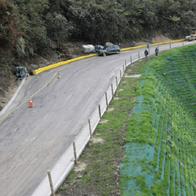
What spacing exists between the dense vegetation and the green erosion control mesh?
36.4 ft

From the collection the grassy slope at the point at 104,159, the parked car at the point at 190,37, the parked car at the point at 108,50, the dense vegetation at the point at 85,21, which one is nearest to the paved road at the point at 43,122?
the grassy slope at the point at 104,159

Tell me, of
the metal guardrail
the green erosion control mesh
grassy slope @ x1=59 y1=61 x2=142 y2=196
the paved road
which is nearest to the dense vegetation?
the paved road

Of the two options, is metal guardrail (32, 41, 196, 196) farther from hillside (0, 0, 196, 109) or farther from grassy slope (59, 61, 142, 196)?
hillside (0, 0, 196, 109)

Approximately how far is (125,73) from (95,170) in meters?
19.0

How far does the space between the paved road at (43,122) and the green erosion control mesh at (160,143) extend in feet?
10.5

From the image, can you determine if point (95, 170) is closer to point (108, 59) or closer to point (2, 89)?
point (2, 89)

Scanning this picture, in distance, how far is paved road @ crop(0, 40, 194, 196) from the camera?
1444cm

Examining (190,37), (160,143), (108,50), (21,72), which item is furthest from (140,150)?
(190,37)

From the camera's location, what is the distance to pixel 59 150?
16375 millimetres

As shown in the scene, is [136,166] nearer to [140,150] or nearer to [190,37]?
[140,150]

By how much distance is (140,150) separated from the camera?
51.1 ft

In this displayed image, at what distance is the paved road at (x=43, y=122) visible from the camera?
14438 mm

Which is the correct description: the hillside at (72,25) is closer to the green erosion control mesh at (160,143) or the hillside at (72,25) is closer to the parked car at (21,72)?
the parked car at (21,72)

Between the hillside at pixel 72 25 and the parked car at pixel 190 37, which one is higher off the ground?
the hillside at pixel 72 25
